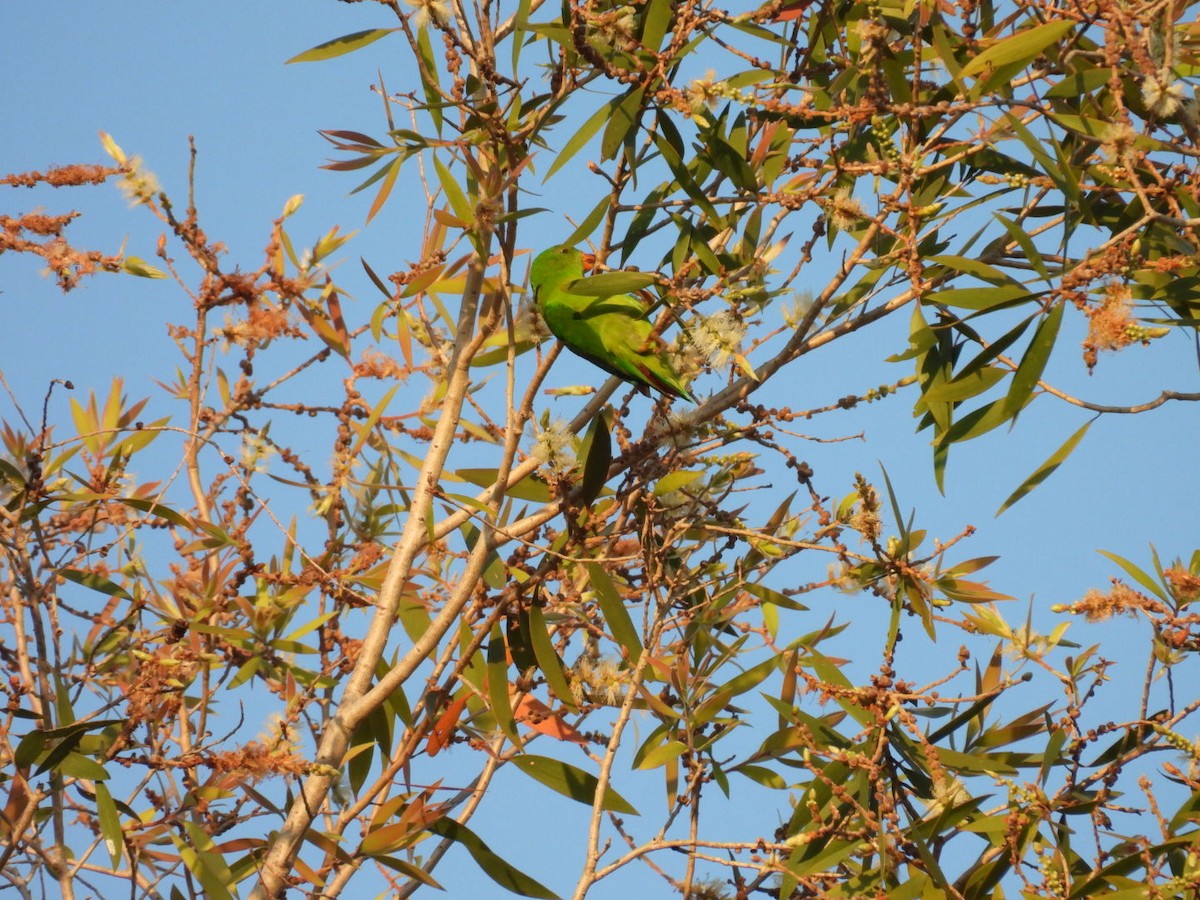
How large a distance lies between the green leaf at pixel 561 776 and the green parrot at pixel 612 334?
925 millimetres

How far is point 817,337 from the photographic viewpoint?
2.68m

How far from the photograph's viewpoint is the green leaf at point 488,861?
2686 millimetres

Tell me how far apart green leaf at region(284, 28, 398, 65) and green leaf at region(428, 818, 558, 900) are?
191cm

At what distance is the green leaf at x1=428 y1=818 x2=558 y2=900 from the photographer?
2.69m

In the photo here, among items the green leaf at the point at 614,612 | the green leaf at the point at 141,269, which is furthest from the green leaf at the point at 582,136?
the green leaf at the point at 141,269

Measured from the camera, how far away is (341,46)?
3.02 m

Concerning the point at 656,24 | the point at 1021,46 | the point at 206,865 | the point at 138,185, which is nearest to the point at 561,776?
the point at 206,865

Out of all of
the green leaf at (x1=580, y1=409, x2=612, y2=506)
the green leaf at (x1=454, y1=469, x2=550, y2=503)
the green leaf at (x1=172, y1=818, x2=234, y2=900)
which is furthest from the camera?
the green leaf at (x1=454, y1=469, x2=550, y2=503)

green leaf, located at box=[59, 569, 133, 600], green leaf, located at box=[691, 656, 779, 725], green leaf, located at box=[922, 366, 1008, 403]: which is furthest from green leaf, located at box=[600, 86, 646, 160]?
green leaf, located at box=[59, 569, 133, 600]

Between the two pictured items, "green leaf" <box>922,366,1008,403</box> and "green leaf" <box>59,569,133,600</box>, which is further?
"green leaf" <box>59,569,133,600</box>

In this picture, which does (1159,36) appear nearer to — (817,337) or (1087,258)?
(1087,258)

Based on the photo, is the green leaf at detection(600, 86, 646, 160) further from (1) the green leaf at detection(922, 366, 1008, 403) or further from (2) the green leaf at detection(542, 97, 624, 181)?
(1) the green leaf at detection(922, 366, 1008, 403)

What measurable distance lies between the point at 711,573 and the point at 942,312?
948 millimetres

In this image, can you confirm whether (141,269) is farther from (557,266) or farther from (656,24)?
(656,24)
